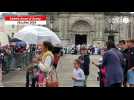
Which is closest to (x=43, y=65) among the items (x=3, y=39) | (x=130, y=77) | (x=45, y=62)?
(x=45, y=62)

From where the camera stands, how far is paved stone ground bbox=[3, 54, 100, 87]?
972cm

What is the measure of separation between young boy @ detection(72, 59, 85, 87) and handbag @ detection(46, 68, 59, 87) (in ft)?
1.19

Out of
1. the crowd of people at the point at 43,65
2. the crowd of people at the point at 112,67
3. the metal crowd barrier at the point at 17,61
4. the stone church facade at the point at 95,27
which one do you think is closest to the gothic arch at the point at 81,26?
the stone church facade at the point at 95,27

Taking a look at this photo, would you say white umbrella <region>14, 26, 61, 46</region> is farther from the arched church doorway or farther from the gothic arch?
the gothic arch

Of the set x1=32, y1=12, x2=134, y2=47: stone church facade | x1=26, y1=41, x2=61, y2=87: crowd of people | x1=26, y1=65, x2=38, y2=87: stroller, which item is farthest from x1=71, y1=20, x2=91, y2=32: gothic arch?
x1=26, y1=65, x2=38, y2=87: stroller

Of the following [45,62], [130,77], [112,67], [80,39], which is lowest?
[130,77]

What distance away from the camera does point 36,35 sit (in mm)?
10289

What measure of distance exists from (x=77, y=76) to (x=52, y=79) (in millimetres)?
469

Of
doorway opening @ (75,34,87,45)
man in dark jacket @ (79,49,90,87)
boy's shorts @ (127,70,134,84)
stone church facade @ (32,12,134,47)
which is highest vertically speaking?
stone church facade @ (32,12,134,47)

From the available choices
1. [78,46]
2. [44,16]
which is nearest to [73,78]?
[78,46]

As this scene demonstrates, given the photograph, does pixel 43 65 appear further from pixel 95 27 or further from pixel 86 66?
pixel 95 27

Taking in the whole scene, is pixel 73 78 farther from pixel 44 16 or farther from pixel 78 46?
pixel 44 16

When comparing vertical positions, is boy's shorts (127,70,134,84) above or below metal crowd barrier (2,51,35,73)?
below
